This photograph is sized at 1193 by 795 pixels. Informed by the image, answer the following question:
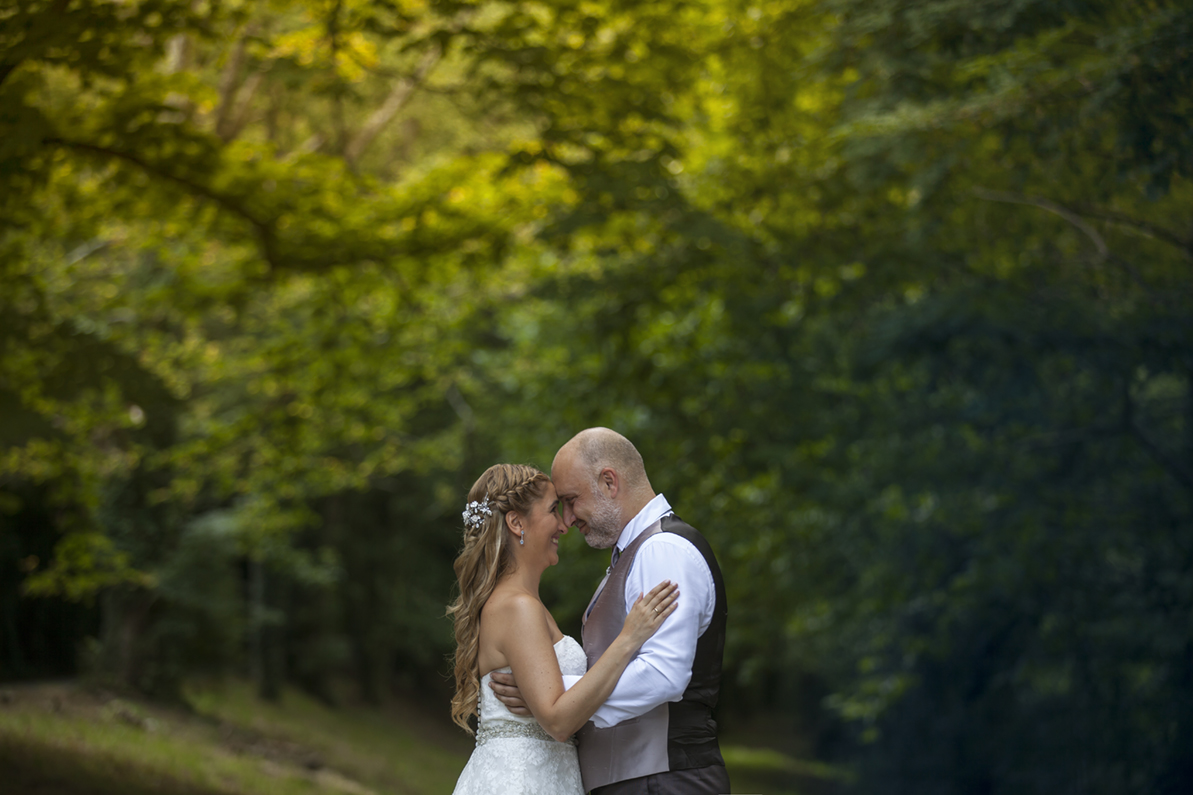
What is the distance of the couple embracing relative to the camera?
3086 mm

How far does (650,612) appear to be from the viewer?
121 inches

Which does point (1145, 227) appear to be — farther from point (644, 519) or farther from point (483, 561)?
point (483, 561)

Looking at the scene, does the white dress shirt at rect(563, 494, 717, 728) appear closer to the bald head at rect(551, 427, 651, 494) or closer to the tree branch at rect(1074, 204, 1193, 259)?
the bald head at rect(551, 427, 651, 494)

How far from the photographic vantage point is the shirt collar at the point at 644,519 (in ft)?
11.1

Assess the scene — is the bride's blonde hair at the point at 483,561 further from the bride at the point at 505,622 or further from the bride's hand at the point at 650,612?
the bride's hand at the point at 650,612

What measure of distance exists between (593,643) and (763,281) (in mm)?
5618

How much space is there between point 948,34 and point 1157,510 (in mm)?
4686

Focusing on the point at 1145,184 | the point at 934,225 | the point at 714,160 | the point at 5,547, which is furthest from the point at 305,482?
the point at 1145,184

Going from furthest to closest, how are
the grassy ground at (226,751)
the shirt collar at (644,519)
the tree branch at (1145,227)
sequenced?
the grassy ground at (226,751) → the tree branch at (1145,227) → the shirt collar at (644,519)

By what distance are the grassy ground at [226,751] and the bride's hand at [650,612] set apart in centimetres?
655

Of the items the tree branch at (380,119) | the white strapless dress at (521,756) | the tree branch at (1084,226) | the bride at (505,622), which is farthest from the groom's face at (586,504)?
the tree branch at (380,119)

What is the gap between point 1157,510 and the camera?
8.49 m

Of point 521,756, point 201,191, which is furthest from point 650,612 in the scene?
point 201,191

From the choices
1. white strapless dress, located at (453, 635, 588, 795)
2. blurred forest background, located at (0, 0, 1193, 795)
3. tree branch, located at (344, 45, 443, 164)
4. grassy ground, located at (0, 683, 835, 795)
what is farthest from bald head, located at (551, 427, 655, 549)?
tree branch, located at (344, 45, 443, 164)
